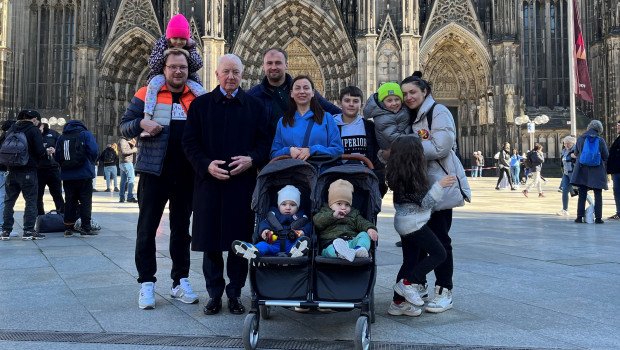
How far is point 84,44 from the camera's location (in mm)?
27469

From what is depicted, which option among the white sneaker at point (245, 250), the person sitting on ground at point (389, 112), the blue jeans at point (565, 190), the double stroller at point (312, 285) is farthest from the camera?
the blue jeans at point (565, 190)

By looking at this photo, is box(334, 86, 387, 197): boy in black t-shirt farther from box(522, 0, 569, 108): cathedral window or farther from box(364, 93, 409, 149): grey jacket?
box(522, 0, 569, 108): cathedral window

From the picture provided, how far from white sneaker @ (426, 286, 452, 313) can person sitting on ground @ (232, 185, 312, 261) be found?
3.83ft

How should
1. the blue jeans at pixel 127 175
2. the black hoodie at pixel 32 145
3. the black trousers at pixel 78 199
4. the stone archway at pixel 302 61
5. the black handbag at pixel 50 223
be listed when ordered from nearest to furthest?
the black hoodie at pixel 32 145 → the black trousers at pixel 78 199 → the black handbag at pixel 50 223 → the blue jeans at pixel 127 175 → the stone archway at pixel 302 61

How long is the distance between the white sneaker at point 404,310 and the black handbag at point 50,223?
22.0 ft

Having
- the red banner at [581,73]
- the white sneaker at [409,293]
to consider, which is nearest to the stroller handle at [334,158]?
the white sneaker at [409,293]

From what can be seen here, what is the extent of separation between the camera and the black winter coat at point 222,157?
13.0ft

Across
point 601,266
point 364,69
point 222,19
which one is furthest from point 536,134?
point 601,266

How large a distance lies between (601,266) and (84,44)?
90.1 feet

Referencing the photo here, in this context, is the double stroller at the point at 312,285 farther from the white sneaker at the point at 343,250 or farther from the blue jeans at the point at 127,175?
A: the blue jeans at the point at 127,175

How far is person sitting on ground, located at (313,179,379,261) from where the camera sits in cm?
344

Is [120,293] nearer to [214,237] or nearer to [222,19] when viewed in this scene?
[214,237]

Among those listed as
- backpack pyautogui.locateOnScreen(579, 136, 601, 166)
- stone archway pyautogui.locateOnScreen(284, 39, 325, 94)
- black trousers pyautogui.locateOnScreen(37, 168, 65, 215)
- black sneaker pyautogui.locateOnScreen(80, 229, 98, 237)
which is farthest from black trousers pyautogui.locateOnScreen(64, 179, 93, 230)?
stone archway pyautogui.locateOnScreen(284, 39, 325, 94)

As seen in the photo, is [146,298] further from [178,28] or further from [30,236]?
[30,236]
